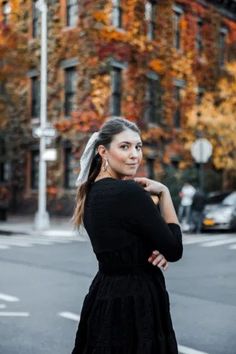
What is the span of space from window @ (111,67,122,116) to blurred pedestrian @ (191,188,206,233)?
24.7 ft

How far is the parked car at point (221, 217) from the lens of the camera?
67.8ft

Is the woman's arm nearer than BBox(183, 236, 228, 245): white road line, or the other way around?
the woman's arm

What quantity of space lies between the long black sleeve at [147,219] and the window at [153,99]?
80.5ft

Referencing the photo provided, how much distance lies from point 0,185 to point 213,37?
14070 millimetres

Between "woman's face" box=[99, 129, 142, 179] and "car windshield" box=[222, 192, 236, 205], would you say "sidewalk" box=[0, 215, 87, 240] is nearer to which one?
"car windshield" box=[222, 192, 236, 205]

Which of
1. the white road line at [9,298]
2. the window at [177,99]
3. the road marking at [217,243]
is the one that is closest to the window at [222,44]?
the window at [177,99]

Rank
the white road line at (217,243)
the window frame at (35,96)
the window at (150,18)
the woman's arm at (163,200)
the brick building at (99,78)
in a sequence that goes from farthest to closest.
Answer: the window frame at (35,96) < the window at (150,18) < the brick building at (99,78) < the white road line at (217,243) < the woman's arm at (163,200)

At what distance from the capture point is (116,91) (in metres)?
26.2

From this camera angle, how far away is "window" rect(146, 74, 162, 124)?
1070 inches

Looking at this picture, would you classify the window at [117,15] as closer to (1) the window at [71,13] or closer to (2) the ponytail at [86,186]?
(1) the window at [71,13]

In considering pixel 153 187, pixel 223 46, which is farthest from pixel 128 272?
pixel 223 46

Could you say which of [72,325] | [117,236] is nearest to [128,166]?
[117,236]

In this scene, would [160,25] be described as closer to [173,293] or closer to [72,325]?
[173,293]

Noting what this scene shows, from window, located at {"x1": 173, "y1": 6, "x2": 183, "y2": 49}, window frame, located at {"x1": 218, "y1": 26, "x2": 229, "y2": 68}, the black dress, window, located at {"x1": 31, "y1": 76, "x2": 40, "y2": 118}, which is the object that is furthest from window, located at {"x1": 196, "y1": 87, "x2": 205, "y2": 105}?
the black dress
